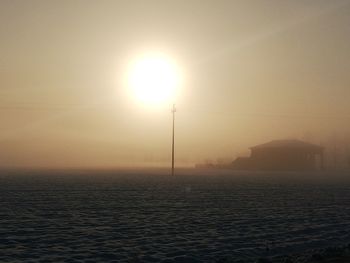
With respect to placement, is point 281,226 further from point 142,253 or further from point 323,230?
point 142,253

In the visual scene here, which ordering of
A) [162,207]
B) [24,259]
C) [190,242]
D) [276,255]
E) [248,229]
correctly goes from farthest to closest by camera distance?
[162,207] → [248,229] → [190,242] → [276,255] → [24,259]

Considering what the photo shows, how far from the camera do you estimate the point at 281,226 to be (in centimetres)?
4725

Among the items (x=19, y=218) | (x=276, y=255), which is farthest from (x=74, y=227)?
(x=276, y=255)

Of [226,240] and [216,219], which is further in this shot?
[216,219]

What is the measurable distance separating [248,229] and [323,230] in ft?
26.0

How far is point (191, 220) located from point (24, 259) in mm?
24863

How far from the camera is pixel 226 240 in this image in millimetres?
38125

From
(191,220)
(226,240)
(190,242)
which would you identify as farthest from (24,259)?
(191,220)

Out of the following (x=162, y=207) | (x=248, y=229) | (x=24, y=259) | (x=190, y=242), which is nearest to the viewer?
(x=24, y=259)

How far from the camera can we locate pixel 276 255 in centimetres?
3262

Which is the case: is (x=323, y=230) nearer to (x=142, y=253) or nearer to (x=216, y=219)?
(x=216, y=219)

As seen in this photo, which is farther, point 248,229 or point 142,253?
point 248,229

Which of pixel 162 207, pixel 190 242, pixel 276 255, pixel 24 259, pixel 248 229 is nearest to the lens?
pixel 24 259

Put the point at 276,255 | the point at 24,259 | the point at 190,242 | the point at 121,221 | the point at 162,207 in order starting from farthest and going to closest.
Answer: the point at 162,207, the point at 121,221, the point at 190,242, the point at 276,255, the point at 24,259
